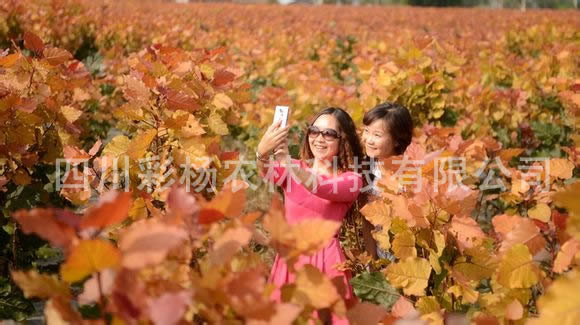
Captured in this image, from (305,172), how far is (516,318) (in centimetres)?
90

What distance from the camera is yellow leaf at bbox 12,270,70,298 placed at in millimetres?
726

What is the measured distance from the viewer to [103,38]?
880 cm

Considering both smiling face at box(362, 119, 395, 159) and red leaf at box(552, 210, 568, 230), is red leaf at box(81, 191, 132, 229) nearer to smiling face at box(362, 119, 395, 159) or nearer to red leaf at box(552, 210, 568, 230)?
red leaf at box(552, 210, 568, 230)

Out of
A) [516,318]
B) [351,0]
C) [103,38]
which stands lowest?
[516,318]

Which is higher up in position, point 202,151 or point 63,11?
point 63,11

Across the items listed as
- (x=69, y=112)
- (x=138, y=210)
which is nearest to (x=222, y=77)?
(x=69, y=112)

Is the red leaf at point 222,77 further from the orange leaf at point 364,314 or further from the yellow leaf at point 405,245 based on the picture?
the orange leaf at point 364,314

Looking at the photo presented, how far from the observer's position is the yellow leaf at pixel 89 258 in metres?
0.67

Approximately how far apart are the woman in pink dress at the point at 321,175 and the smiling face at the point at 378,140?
20cm

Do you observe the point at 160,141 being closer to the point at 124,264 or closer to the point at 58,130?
the point at 58,130

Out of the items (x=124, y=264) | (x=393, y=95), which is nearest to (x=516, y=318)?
(x=124, y=264)

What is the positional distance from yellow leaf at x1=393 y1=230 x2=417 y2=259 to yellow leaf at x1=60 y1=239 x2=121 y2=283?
31.3 inches

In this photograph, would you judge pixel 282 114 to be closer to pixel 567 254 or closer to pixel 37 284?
pixel 567 254

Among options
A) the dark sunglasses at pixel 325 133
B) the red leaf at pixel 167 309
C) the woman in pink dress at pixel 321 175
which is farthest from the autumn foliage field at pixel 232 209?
the dark sunglasses at pixel 325 133
